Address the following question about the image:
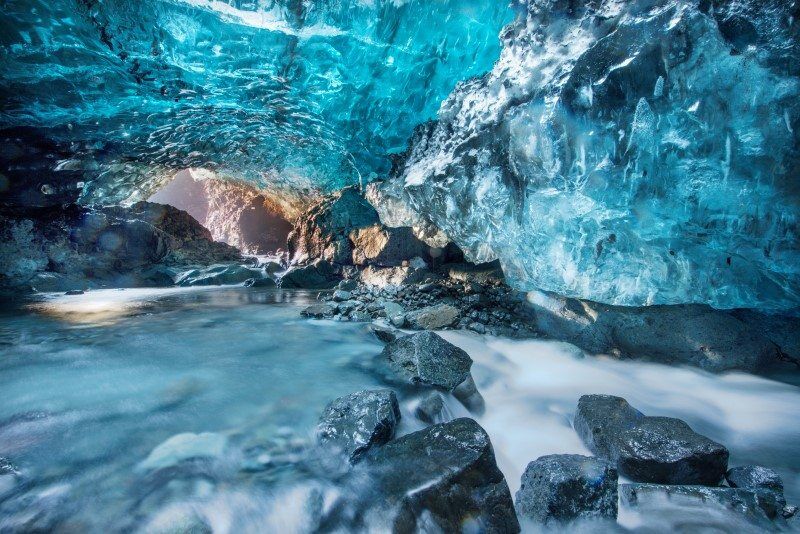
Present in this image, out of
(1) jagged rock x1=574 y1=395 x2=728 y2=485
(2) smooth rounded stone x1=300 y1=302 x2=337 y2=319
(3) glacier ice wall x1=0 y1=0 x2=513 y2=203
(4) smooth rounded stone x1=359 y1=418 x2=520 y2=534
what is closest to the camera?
(4) smooth rounded stone x1=359 y1=418 x2=520 y2=534

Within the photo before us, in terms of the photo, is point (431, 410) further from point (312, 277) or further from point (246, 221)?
point (246, 221)

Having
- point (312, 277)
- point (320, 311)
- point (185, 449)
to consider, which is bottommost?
point (312, 277)

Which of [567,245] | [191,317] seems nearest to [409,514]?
[567,245]

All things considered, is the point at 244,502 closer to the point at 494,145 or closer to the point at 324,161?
the point at 494,145

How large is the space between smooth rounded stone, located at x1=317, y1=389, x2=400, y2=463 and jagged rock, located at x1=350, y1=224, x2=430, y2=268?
20.4 ft

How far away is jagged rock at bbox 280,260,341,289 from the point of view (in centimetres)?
1067

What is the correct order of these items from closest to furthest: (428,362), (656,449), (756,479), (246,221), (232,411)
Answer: (756,479) < (656,449) < (232,411) < (428,362) < (246,221)

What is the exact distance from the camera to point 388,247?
30.3 feet

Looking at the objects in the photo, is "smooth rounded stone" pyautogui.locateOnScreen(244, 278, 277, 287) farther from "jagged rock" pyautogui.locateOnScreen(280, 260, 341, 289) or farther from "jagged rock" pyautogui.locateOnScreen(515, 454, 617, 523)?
"jagged rock" pyautogui.locateOnScreen(515, 454, 617, 523)

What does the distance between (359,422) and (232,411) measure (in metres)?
1.11

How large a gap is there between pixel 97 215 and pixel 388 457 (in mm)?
14037

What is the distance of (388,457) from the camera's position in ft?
6.59

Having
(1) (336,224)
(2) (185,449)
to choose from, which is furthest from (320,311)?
(1) (336,224)

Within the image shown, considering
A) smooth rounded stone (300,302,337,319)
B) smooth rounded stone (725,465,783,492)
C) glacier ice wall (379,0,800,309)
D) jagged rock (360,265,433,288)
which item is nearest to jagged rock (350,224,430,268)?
jagged rock (360,265,433,288)
